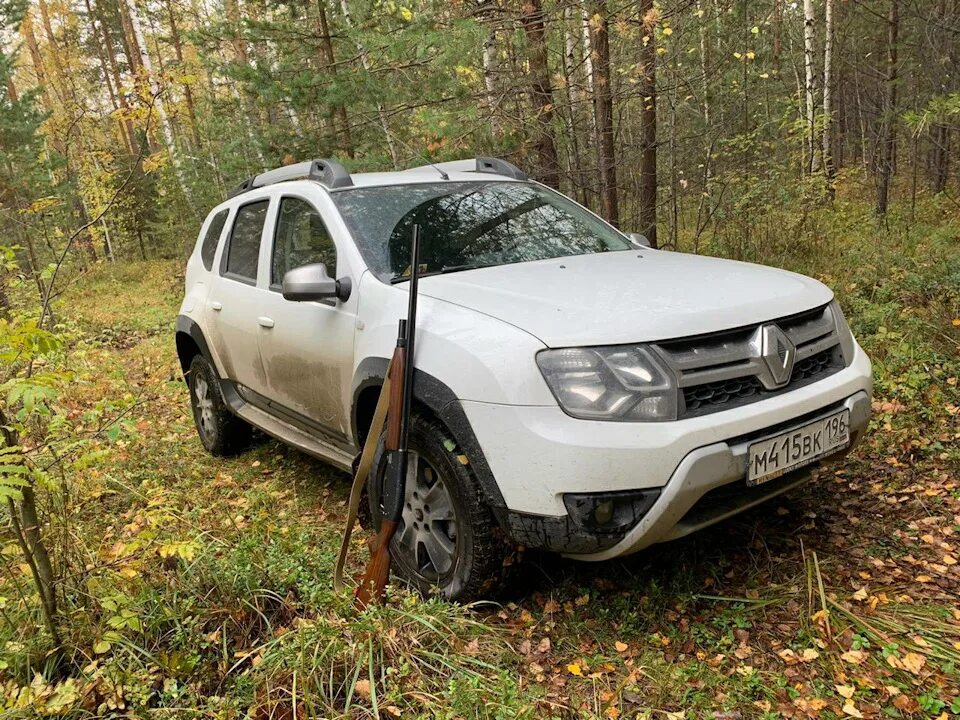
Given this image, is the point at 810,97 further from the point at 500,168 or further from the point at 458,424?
the point at 458,424

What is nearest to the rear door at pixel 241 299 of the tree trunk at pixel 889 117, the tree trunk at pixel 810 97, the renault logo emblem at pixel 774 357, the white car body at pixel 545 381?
the white car body at pixel 545 381

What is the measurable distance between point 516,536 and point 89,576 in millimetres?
1730

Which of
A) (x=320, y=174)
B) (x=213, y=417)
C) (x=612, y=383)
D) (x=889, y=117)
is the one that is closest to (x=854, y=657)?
(x=612, y=383)

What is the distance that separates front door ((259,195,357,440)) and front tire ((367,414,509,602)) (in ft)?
1.90

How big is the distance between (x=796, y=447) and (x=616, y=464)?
2.45 feet

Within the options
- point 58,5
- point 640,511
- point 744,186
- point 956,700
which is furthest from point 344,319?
point 58,5

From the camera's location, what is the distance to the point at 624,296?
8.38 ft

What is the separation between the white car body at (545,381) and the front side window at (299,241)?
4.5 inches

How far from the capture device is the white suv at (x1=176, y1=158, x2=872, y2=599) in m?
2.24

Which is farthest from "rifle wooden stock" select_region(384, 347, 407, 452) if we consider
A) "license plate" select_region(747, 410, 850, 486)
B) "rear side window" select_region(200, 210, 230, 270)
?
"rear side window" select_region(200, 210, 230, 270)

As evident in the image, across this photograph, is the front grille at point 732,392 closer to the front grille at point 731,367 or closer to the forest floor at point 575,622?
the front grille at point 731,367

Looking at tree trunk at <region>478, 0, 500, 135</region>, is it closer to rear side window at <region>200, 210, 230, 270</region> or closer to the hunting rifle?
rear side window at <region>200, 210, 230, 270</region>

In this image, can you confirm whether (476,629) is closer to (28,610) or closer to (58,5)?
(28,610)

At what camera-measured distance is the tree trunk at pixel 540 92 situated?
692 centimetres
